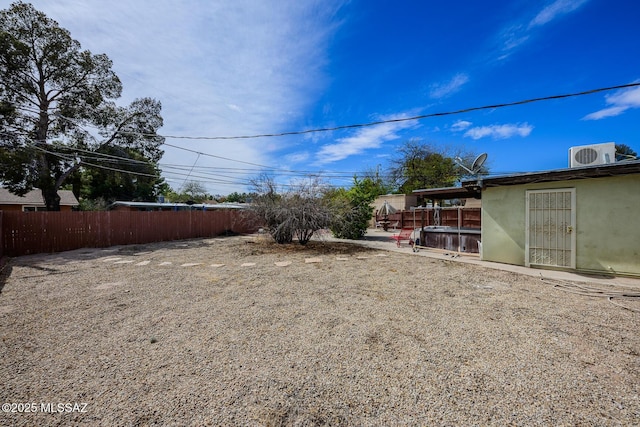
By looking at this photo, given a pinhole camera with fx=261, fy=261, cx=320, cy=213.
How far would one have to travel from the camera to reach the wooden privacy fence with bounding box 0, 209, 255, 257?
8961 mm

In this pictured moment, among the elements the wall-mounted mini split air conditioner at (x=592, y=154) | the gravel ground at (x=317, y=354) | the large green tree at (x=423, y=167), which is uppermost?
the large green tree at (x=423, y=167)

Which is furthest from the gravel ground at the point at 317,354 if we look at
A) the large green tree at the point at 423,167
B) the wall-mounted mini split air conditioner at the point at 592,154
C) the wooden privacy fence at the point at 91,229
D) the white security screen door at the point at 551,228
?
the large green tree at the point at 423,167

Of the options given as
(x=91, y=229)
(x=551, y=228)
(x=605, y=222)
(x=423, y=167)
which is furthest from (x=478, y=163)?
(x=423, y=167)

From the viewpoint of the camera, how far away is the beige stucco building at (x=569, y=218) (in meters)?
5.49

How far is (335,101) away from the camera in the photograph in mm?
13484

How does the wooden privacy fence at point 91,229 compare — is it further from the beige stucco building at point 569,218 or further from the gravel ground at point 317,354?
the beige stucco building at point 569,218

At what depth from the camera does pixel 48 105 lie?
1398 centimetres

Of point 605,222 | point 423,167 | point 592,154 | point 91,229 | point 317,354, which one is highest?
point 423,167

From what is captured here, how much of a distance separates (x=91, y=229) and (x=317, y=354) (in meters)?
12.4

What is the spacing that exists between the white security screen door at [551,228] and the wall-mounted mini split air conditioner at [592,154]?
86 centimetres

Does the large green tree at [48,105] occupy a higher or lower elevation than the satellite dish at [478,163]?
higher

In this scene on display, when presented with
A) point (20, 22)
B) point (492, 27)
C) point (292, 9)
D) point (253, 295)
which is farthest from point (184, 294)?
point (20, 22)

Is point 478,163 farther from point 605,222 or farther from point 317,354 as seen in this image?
point 317,354

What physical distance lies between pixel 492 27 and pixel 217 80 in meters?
9.66
